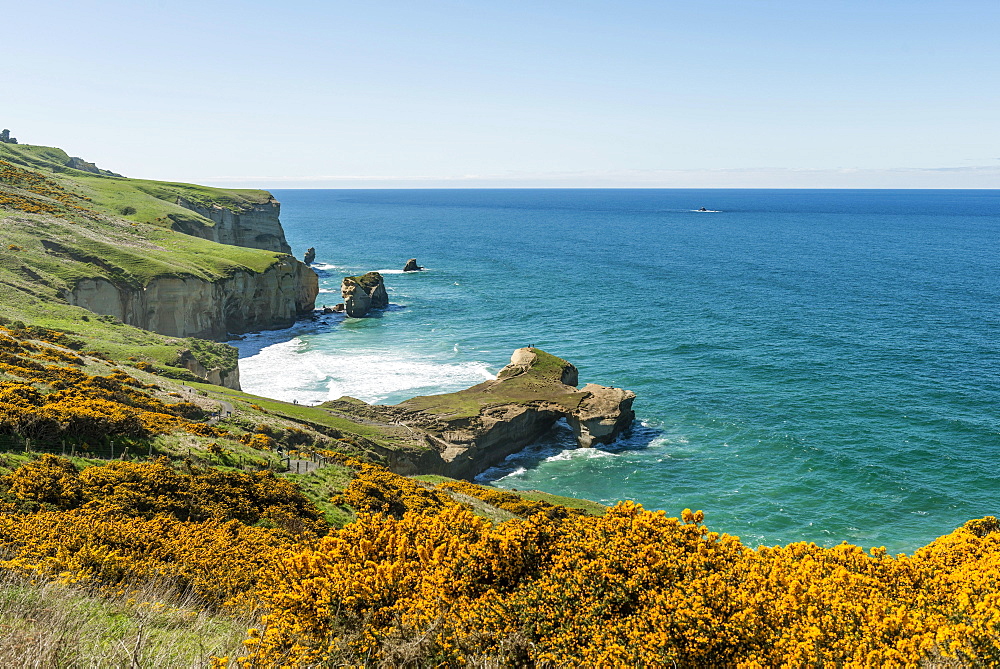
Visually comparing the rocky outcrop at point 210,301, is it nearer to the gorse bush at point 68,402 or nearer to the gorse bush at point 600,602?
the gorse bush at point 68,402

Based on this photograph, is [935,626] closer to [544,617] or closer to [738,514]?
[544,617]

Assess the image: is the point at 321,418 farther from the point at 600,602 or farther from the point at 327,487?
the point at 600,602

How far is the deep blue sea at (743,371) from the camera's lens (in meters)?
44.2

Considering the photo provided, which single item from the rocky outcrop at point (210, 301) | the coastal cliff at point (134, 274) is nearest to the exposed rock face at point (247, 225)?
the coastal cliff at point (134, 274)

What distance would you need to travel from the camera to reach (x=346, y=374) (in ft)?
231

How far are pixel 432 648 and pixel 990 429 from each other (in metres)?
57.3

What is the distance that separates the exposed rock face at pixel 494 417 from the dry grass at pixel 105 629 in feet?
110

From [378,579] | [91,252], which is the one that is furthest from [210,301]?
[378,579]

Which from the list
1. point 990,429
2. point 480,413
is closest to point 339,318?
point 480,413

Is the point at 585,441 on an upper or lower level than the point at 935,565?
lower

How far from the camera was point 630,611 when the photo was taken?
1319 cm

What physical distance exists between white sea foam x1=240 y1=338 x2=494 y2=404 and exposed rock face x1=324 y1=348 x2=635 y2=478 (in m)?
8.95

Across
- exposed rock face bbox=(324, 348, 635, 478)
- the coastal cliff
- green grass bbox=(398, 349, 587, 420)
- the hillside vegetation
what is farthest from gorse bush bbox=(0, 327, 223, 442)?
green grass bbox=(398, 349, 587, 420)

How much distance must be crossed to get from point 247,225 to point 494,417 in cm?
9257
